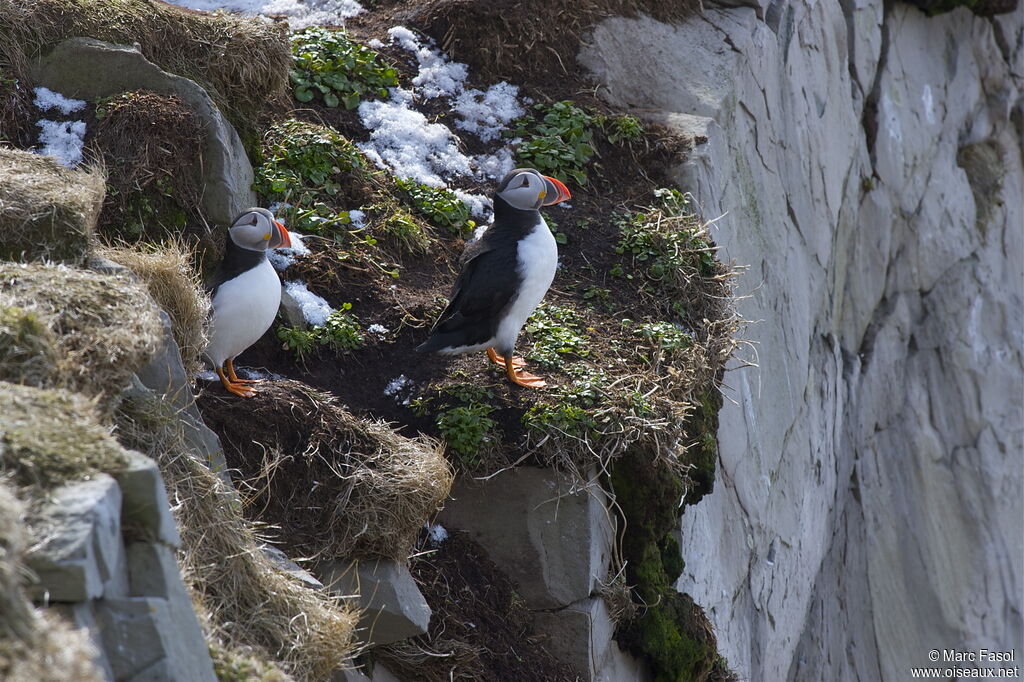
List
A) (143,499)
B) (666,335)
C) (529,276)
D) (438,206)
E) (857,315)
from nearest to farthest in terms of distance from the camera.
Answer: (143,499), (529,276), (666,335), (438,206), (857,315)

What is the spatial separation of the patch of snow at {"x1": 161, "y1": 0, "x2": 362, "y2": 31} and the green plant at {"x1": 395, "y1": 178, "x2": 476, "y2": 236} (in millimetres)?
1845

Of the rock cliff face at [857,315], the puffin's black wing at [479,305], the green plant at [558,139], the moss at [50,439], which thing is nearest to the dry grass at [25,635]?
the moss at [50,439]

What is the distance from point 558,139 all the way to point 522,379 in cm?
262

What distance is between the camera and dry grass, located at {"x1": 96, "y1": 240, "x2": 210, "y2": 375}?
4.48 metres

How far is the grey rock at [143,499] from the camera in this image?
2.82 metres

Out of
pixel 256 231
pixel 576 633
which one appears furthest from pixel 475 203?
pixel 576 633

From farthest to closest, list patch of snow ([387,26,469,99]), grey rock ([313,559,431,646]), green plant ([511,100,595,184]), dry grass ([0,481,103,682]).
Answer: patch of snow ([387,26,469,99]) < green plant ([511,100,595,184]) < grey rock ([313,559,431,646]) < dry grass ([0,481,103,682])

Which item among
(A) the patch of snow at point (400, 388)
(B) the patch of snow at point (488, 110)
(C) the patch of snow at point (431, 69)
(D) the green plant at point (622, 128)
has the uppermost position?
(C) the patch of snow at point (431, 69)

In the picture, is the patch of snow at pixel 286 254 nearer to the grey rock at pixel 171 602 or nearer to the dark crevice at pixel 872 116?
the grey rock at pixel 171 602

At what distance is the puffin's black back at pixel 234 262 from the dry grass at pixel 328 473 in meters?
0.61

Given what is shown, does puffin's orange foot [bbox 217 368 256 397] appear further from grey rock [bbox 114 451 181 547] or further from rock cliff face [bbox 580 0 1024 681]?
rock cliff face [bbox 580 0 1024 681]

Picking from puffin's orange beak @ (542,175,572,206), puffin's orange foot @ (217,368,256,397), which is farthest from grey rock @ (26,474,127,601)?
puffin's orange beak @ (542,175,572,206)

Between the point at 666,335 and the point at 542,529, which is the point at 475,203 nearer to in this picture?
the point at 666,335

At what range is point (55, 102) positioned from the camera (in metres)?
5.69
